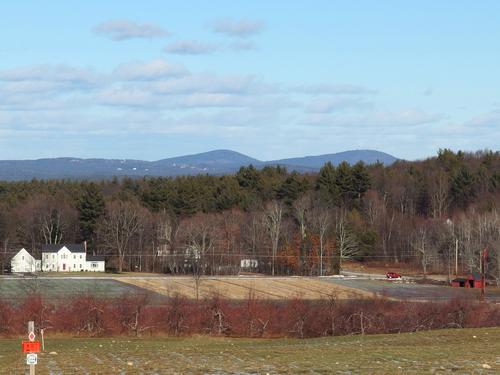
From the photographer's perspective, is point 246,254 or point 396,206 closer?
point 246,254

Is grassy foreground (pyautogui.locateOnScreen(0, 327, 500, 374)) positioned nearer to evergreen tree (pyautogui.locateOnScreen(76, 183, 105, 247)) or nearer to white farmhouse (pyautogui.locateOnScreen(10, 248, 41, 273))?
white farmhouse (pyautogui.locateOnScreen(10, 248, 41, 273))

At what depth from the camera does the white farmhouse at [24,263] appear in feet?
387

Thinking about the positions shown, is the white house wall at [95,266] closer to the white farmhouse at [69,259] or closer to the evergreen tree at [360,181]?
the white farmhouse at [69,259]

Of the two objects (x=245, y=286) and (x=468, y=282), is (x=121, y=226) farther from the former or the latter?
(x=468, y=282)

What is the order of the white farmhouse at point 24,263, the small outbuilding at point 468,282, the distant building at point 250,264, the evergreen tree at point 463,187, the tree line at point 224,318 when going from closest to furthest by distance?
the tree line at point 224,318 < the small outbuilding at point 468,282 < the white farmhouse at point 24,263 < the distant building at point 250,264 < the evergreen tree at point 463,187

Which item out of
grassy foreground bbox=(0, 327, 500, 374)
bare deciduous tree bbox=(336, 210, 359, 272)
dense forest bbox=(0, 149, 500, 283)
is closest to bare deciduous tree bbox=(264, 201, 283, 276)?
dense forest bbox=(0, 149, 500, 283)

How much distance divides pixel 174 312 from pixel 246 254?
2777 inches

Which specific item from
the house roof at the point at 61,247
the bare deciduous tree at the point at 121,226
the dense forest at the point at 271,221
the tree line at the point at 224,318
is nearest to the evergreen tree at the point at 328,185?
the dense forest at the point at 271,221

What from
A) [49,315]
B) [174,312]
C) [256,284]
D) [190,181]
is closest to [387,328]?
[174,312]

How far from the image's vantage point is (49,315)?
52.4 meters

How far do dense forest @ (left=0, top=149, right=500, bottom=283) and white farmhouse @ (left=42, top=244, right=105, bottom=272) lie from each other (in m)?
2.41

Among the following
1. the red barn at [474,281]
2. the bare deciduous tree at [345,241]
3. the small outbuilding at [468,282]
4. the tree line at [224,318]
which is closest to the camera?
the tree line at [224,318]

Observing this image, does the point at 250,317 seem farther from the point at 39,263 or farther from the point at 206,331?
the point at 39,263

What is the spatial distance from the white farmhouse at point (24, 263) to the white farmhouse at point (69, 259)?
277 centimetres
